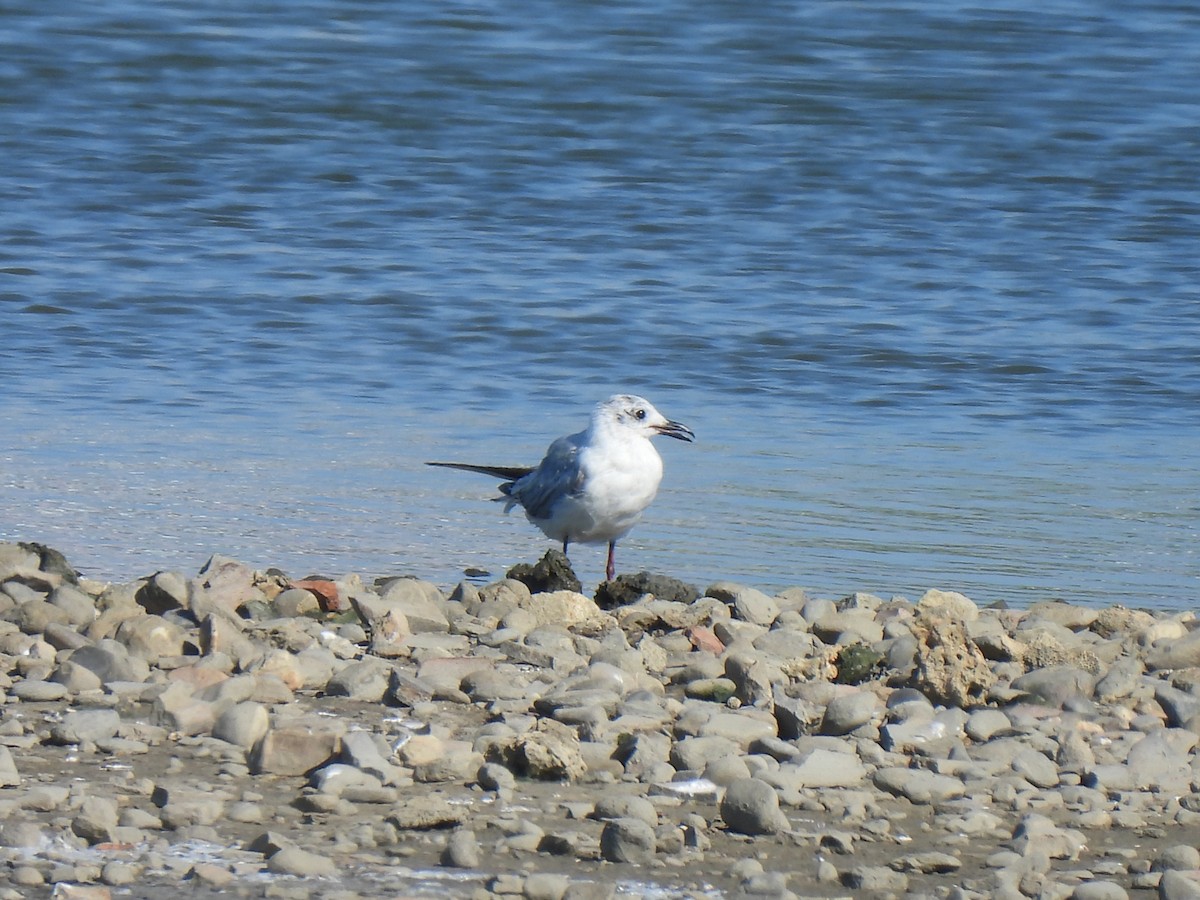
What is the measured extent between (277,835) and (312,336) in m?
5.94

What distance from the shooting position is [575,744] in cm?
405

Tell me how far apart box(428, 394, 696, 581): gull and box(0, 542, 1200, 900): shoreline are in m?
0.85

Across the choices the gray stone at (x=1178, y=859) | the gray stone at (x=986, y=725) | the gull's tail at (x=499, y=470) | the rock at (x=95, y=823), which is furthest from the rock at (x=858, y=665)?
the gull's tail at (x=499, y=470)

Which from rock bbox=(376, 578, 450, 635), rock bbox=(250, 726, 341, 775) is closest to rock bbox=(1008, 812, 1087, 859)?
rock bbox=(250, 726, 341, 775)

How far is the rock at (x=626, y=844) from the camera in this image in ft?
11.7

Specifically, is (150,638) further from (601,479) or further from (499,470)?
(499,470)

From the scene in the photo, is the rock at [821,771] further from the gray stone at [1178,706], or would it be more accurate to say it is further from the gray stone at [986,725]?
the gray stone at [1178,706]

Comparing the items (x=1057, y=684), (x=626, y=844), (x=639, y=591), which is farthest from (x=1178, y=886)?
(x=639, y=591)

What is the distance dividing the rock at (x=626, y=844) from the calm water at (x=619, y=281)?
2.58 metres

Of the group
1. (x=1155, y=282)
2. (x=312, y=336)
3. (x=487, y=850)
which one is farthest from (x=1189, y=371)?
(x=487, y=850)

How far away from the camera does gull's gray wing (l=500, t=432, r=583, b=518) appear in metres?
6.49

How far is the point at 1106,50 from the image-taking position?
15.8 metres

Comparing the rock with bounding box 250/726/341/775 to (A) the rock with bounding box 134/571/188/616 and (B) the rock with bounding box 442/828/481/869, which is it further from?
(A) the rock with bounding box 134/571/188/616

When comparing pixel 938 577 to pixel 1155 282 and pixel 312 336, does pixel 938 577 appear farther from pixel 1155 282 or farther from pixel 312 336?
pixel 1155 282
